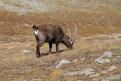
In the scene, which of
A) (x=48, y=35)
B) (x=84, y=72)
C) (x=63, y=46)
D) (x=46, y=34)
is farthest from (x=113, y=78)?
(x=63, y=46)

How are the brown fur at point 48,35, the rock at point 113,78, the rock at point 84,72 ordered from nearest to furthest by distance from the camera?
the rock at point 113,78 → the rock at point 84,72 → the brown fur at point 48,35

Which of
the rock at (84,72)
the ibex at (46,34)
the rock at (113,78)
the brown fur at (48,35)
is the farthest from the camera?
the brown fur at (48,35)

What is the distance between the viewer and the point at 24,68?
20203 millimetres

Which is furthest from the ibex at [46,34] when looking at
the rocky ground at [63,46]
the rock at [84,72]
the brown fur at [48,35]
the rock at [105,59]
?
the rock at [84,72]

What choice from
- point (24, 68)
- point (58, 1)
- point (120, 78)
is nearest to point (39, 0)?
point (58, 1)

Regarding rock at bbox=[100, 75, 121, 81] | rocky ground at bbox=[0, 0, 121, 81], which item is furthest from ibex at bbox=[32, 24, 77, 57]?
rock at bbox=[100, 75, 121, 81]

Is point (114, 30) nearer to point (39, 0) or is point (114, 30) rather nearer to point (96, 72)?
point (39, 0)

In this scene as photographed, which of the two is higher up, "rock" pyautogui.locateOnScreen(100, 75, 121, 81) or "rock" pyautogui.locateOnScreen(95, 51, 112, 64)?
"rock" pyautogui.locateOnScreen(100, 75, 121, 81)

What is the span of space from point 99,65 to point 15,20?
51.7 m

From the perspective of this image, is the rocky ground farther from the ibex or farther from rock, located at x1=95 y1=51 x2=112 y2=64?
the ibex

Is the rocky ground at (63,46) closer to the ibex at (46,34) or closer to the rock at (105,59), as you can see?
the rock at (105,59)

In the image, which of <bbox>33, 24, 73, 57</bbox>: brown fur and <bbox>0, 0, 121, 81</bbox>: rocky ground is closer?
<bbox>0, 0, 121, 81</bbox>: rocky ground

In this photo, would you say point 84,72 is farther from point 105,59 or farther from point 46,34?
point 46,34

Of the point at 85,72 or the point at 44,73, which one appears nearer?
the point at 85,72
